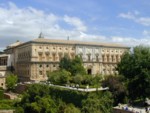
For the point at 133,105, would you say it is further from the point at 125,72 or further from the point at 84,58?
the point at 84,58

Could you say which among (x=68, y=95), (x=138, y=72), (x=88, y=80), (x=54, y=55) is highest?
(x=54, y=55)

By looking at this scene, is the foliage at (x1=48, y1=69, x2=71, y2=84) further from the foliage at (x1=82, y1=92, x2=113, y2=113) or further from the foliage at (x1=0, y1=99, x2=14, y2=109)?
the foliage at (x1=82, y1=92, x2=113, y2=113)

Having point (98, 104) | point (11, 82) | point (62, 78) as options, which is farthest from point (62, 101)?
point (11, 82)

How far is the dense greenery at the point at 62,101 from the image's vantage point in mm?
31703

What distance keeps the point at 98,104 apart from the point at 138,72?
17.0 feet

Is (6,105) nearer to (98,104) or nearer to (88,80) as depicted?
(88,80)

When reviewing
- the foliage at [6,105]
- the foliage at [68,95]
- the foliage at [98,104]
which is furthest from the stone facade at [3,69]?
the foliage at [98,104]

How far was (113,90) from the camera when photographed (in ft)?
109

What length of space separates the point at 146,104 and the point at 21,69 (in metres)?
35.7

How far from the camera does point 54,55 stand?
57.2 metres

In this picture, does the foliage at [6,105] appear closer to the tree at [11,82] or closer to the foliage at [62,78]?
the foliage at [62,78]

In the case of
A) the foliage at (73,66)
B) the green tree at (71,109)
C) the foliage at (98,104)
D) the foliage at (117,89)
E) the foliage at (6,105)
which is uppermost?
the foliage at (73,66)

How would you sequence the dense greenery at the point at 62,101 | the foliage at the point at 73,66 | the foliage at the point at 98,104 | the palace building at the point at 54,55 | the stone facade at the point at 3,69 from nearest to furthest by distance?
1. the foliage at the point at 98,104
2. the dense greenery at the point at 62,101
3. the foliage at the point at 73,66
4. the palace building at the point at 54,55
5. the stone facade at the point at 3,69

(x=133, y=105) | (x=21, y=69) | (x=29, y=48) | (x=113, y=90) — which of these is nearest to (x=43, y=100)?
(x=113, y=90)
